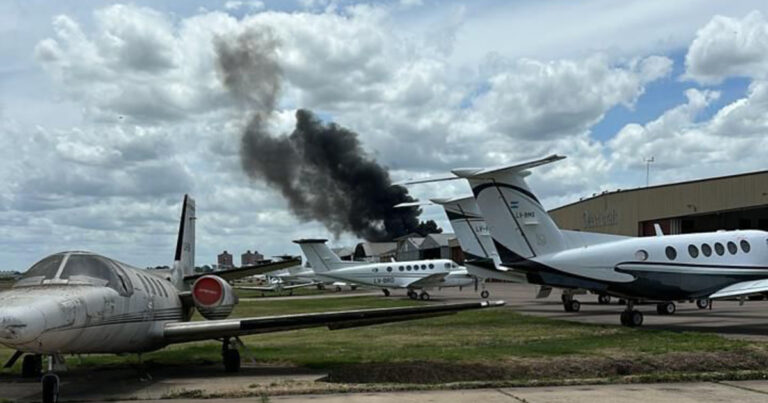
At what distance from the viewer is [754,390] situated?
31.2ft

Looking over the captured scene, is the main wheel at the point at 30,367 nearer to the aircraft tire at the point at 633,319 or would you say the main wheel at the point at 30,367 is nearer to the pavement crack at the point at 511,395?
the pavement crack at the point at 511,395

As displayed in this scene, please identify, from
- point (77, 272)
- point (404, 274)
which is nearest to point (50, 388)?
point (77, 272)

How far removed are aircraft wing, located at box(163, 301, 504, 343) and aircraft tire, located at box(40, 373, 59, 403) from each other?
116 inches

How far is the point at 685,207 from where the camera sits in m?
46.2

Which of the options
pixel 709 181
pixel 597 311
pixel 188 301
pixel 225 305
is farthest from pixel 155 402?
pixel 709 181

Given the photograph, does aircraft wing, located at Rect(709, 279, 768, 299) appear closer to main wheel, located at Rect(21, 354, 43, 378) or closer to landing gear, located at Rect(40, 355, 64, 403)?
main wheel, located at Rect(21, 354, 43, 378)

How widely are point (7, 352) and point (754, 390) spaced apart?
51.9ft

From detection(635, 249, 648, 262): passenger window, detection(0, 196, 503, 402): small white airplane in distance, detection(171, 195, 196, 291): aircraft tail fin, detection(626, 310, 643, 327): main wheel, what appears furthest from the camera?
detection(626, 310, 643, 327): main wheel

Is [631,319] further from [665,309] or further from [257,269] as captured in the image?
[257,269]

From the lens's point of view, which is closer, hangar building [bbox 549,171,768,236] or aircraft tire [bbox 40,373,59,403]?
aircraft tire [bbox 40,373,59,403]

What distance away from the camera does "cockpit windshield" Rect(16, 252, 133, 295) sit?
9984mm

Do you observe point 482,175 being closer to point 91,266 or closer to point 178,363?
point 178,363

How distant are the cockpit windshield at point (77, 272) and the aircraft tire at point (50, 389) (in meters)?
1.36

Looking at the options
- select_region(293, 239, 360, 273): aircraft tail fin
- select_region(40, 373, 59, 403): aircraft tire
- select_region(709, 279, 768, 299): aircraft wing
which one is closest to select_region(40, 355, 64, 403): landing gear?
select_region(40, 373, 59, 403): aircraft tire
